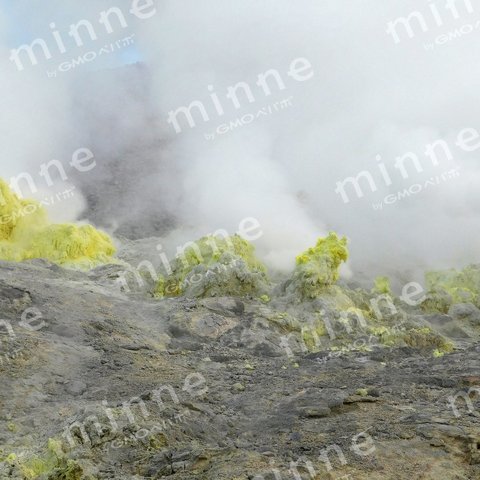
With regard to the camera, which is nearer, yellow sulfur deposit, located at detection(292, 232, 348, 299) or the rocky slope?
the rocky slope

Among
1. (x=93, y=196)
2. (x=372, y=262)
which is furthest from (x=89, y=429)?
(x=93, y=196)

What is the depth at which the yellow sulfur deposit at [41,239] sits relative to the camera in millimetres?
47094

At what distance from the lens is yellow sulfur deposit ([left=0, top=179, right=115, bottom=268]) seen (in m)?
47.1

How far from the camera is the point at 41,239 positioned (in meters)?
47.8

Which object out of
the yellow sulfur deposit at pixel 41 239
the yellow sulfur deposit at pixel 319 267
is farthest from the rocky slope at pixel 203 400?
the yellow sulfur deposit at pixel 41 239

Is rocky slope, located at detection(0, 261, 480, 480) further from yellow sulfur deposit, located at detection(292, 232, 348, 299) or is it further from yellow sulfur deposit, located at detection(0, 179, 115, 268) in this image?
yellow sulfur deposit, located at detection(0, 179, 115, 268)

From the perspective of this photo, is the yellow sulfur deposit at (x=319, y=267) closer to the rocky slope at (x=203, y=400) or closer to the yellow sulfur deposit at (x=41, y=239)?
the rocky slope at (x=203, y=400)

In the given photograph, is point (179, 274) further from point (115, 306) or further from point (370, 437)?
point (370, 437)

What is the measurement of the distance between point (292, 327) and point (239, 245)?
20.0 metres

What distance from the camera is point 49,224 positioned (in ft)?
167

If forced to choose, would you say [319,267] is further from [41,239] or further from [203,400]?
[41,239]

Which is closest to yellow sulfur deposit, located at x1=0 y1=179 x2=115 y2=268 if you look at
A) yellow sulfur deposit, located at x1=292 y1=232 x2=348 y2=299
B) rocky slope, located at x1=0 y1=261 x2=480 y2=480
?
yellow sulfur deposit, located at x1=292 y1=232 x2=348 y2=299

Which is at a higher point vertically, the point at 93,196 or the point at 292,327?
the point at 93,196

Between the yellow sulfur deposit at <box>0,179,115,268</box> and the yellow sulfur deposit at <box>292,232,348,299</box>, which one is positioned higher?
the yellow sulfur deposit at <box>0,179,115,268</box>
